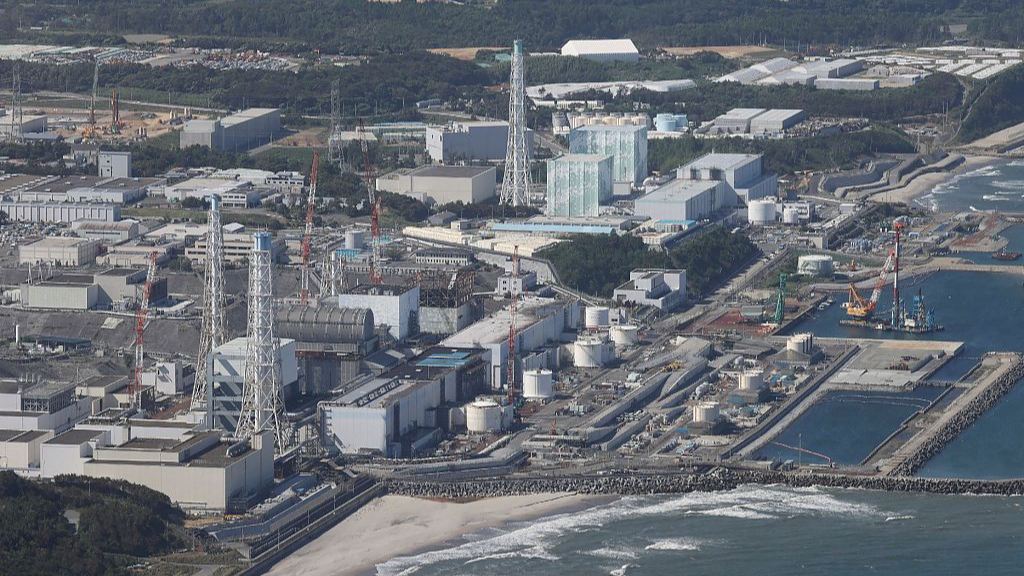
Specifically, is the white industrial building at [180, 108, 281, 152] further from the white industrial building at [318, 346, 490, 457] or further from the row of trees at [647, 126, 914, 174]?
the white industrial building at [318, 346, 490, 457]

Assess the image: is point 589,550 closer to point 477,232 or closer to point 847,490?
point 847,490

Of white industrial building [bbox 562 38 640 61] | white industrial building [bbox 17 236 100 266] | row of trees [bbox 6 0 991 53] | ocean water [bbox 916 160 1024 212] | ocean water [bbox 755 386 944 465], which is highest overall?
row of trees [bbox 6 0 991 53]

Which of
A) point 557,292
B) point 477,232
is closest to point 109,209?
point 477,232

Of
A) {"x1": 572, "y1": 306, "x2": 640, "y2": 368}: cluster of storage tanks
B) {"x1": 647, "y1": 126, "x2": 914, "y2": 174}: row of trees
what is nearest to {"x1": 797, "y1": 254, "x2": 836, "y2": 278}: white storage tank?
{"x1": 572, "y1": 306, "x2": 640, "y2": 368}: cluster of storage tanks

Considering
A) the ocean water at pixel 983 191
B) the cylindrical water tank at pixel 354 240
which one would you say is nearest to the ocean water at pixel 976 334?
the ocean water at pixel 983 191

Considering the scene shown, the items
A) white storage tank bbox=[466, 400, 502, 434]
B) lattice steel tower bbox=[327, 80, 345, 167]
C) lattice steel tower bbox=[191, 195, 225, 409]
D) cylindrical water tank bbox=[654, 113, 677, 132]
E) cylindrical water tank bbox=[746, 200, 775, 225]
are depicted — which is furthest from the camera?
cylindrical water tank bbox=[654, 113, 677, 132]
